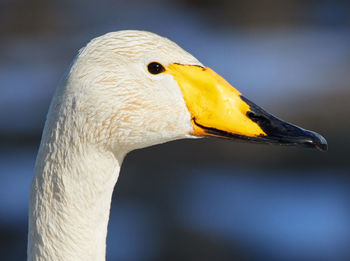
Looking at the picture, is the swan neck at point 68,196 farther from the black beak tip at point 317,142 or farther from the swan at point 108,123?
the black beak tip at point 317,142

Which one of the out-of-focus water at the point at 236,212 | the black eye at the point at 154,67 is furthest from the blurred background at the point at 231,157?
the black eye at the point at 154,67

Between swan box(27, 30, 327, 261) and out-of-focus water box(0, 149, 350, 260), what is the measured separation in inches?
230

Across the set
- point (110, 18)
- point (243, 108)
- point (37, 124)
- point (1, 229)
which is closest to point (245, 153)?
point (37, 124)

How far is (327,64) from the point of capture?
11141 mm

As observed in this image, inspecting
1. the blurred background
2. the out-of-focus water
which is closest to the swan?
the blurred background

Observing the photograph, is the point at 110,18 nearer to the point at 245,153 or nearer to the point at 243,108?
the point at 245,153

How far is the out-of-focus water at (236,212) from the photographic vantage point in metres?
8.52

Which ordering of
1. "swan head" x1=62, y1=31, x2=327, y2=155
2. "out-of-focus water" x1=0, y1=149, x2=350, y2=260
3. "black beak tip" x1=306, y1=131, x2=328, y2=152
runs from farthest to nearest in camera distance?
"out-of-focus water" x1=0, y1=149, x2=350, y2=260 → "black beak tip" x1=306, y1=131, x2=328, y2=152 → "swan head" x1=62, y1=31, x2=327, y2=155

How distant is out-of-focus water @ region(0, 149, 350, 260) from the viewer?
27.9 feet

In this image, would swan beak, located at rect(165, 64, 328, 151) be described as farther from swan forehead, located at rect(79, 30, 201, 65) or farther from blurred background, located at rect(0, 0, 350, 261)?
blurred background, located at rect(0, 0, 350, 261)

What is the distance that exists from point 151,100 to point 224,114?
9.6 inches

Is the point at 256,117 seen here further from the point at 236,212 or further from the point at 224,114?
the point at 236,212

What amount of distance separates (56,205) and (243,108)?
67cm

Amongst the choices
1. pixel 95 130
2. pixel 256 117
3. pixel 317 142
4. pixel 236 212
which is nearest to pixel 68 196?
pixel 95 130
